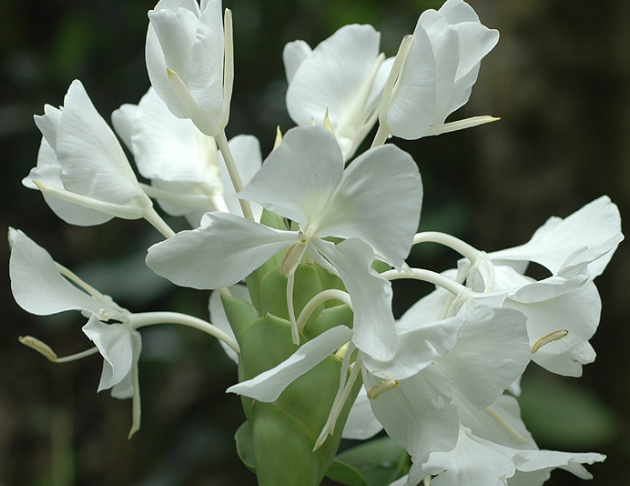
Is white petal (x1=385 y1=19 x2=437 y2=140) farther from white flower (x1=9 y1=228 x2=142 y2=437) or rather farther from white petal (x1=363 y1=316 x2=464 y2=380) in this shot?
white flower (x1=9 y1=228 x2=142 y2=437)

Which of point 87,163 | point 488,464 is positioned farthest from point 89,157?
point 488,464

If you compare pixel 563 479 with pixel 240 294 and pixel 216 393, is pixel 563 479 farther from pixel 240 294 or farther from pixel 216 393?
Result: pixel 240 294

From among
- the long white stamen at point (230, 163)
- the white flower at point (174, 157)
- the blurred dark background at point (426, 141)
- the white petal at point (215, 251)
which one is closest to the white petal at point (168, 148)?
the white flower at point (174, 157)

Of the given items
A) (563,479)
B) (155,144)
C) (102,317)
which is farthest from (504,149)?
(102,317)

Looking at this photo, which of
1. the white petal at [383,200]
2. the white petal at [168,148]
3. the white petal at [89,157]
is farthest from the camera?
the white petal at [168,148]

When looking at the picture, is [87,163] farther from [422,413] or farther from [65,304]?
[422,413]

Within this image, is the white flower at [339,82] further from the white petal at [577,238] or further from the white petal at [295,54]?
the white petal at [577,238]

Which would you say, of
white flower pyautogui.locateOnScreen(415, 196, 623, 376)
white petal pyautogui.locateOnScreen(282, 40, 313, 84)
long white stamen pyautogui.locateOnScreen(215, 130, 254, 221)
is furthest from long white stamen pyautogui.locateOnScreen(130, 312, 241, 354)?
white petal pyautogui.locateOnScreen(282, 40, 313, 84)
